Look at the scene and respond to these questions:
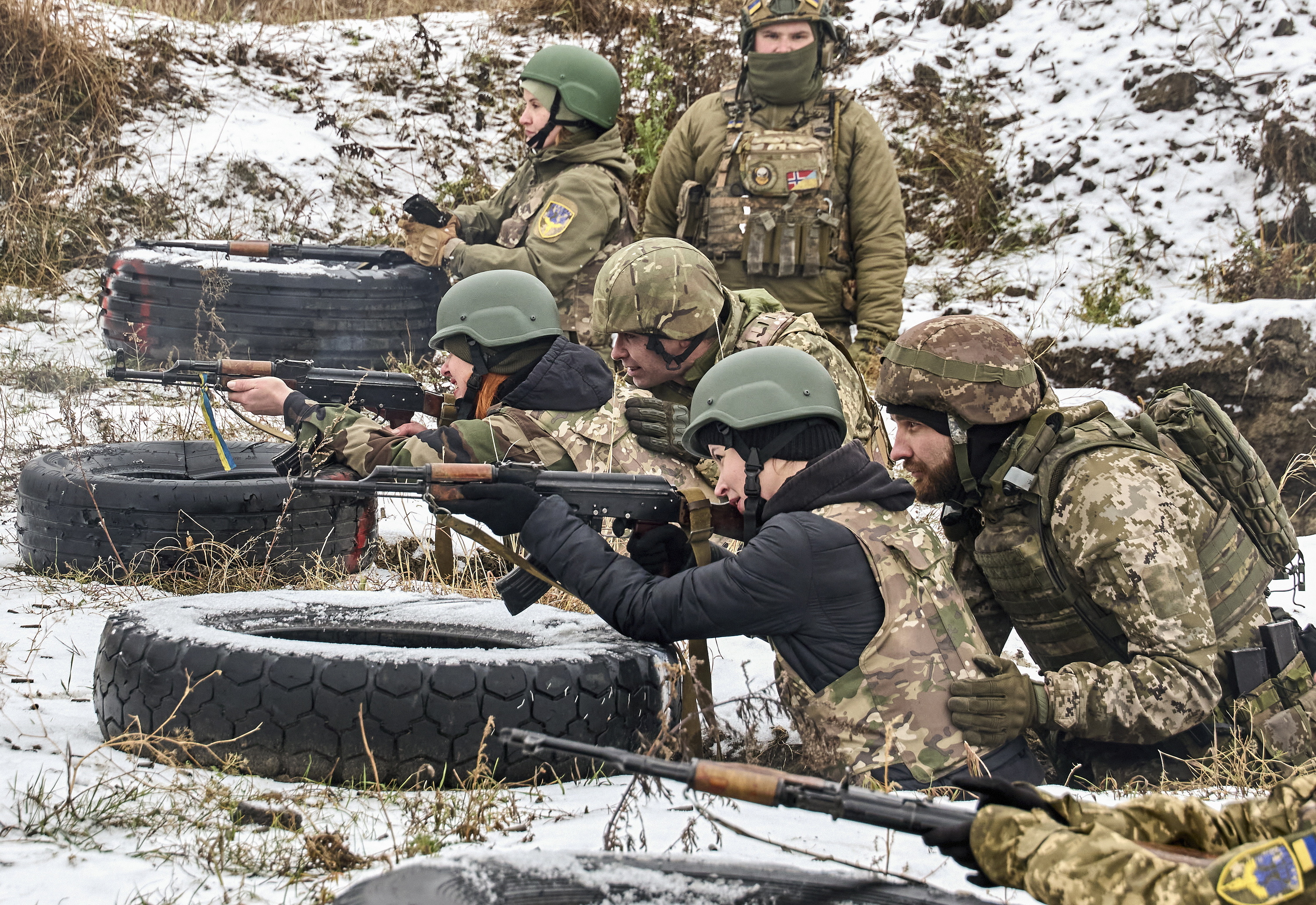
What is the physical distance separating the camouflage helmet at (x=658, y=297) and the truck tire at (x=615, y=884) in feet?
8.72

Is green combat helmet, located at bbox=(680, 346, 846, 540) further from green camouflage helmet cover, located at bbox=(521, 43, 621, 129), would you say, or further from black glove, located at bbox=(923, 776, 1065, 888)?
green camouflage helmet cover, located at bbox=(521, 43, 621, 129)

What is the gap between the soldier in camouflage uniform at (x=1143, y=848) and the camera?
63.2 inches

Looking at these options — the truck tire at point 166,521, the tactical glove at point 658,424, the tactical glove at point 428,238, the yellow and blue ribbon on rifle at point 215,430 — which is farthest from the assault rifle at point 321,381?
the tactical glove at point 428,238

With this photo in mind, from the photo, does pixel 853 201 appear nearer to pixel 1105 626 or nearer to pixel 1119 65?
pixel 1105 626

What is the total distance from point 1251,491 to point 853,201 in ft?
11.2

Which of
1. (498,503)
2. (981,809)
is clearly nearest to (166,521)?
(498,503)

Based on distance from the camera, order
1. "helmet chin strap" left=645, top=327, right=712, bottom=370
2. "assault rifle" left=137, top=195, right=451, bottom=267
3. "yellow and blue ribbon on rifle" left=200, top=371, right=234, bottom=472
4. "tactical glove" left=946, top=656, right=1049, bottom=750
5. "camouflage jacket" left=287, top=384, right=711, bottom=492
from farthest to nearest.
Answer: "assault rifle" left=137, top=195, right=451, bottom=267, "yellow and blue ribbon on rifle" left=200, top=371, right=234, bottom=472, "helmet chin strap" left=645, top=327, right=712, bottom=370, "camouflage jacket" left=287, top=384, right=711, bottom=492, "tactical glove" left=946, top=656, right=1049, bottom=750

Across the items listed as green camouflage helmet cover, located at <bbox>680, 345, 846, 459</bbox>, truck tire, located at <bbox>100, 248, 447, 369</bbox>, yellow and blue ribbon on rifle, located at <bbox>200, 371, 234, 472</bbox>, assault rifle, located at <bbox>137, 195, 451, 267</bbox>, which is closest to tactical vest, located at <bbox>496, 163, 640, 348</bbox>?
assault rifle, located at <bbox>137, 195, 451, 267</bbox>

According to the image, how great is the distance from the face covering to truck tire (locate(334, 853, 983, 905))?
16.8 feet

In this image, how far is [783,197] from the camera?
6629 millimetres

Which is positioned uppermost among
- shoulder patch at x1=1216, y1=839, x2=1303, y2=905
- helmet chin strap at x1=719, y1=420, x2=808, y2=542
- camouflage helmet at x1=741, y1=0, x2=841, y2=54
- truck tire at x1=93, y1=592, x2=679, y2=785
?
camouflage helmet at x1=741, y1=0, x2=841, y2=54

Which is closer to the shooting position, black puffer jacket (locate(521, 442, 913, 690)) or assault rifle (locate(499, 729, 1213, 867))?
assault rifle (locate(499, 729, 1213, 867))

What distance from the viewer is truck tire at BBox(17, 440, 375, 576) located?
15.0 feet

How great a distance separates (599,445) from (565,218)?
7.65 ft
